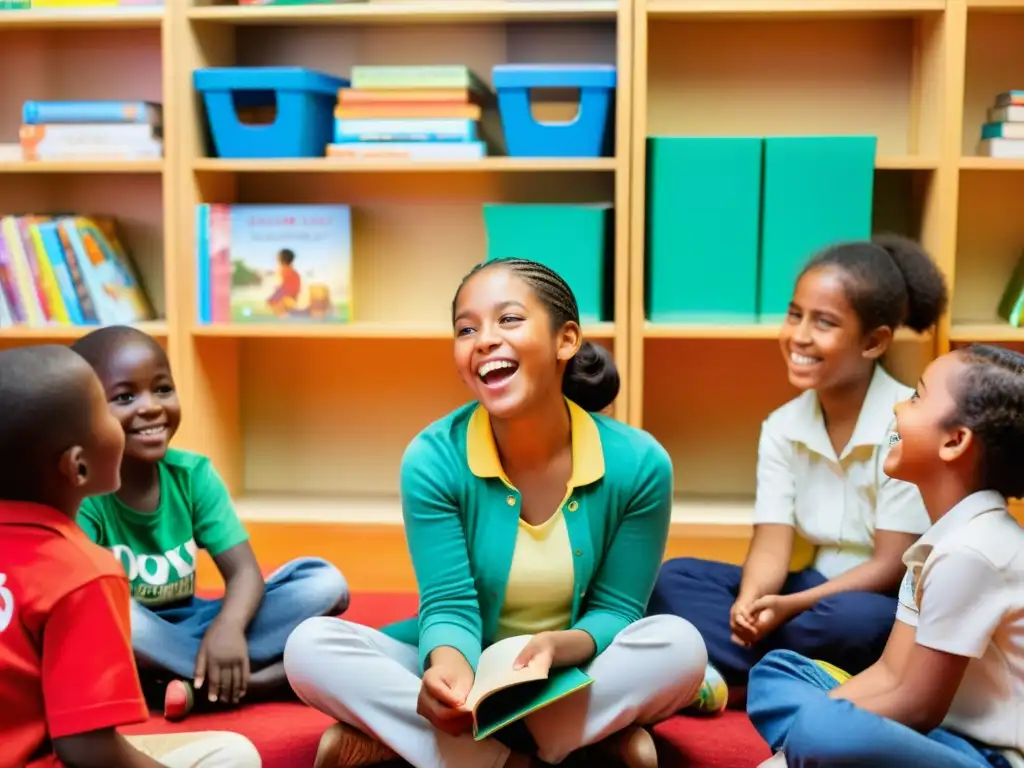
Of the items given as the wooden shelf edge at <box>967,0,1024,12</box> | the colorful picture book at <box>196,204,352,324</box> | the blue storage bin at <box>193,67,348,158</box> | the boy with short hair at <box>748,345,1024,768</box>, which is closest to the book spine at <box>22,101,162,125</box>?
the blue storage bin at <box>193,67,348,158</box>

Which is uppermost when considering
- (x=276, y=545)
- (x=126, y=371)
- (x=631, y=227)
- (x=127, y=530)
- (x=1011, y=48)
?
(x=1011, y=48)

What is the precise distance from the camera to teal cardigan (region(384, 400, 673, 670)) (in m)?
1.57

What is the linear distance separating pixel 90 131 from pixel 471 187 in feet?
2.62

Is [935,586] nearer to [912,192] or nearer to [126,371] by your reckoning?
[126,371]

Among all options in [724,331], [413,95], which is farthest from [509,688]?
[413,95]

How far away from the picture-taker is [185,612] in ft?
6.20

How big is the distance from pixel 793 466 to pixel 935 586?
0.70m

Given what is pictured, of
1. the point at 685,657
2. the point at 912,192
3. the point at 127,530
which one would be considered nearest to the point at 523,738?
the point at 685,657

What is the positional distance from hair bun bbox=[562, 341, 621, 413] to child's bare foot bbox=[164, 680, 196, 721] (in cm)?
68

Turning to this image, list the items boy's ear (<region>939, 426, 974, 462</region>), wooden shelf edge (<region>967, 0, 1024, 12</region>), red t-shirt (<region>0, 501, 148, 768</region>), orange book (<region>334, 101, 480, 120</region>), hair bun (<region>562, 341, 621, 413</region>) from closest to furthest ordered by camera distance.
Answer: red t-shirt (<region>0, 501, 148, 768</region>)
boy's ear (<region>939, 426, 974, 462</region>)
hair bun (<region>562, 341, 621, 413</region>)
wooden shelf edge (<region>967, 0, 1024, 12</region>)
orange book (<region>334, 101, 480, 120</region>)

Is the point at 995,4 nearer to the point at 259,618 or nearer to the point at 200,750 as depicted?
the point at 259,618

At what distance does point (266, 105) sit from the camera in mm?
2604

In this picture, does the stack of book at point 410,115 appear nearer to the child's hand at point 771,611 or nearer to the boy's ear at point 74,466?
Result: the child's hand at point 771,611

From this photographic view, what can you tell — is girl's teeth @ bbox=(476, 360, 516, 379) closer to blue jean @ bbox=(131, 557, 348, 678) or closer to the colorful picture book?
blue jean @ bbox=(131, 557, 348, 678)
